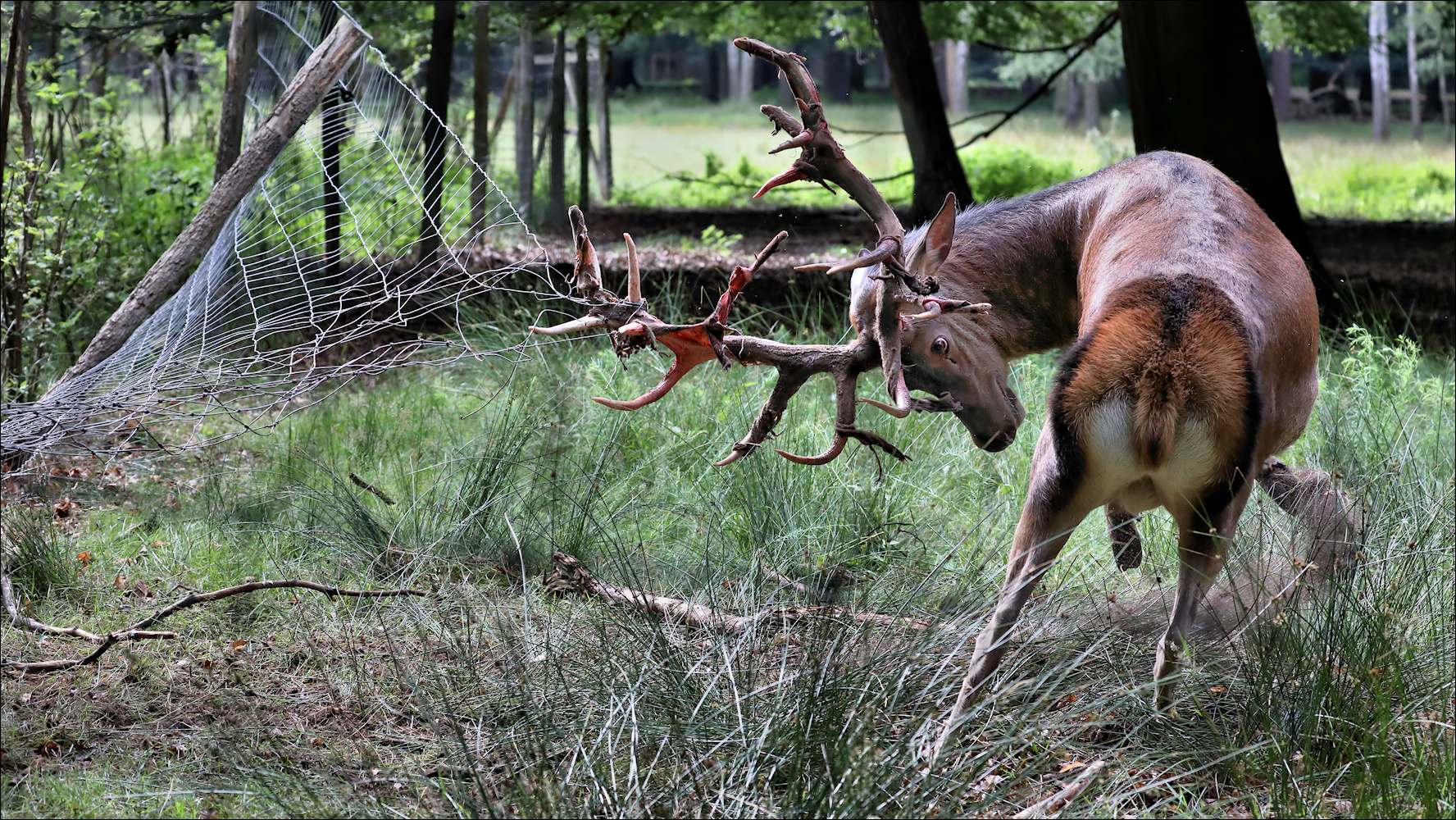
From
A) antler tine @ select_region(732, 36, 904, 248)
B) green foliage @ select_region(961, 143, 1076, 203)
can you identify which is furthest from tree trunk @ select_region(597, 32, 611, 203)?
antler tine @ select_region(732, 36, 904, 248)

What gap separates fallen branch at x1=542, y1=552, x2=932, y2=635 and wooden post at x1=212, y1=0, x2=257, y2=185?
3.44m

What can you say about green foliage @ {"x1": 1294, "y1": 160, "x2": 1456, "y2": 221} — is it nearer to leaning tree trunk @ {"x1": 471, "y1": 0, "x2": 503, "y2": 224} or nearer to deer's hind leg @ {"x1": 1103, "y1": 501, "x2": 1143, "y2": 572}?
leaning tree trunk @ {"x1": 471, "y1": 0, "x2": 503, "y2": 224}

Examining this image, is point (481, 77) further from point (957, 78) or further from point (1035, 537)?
point (957, 78)

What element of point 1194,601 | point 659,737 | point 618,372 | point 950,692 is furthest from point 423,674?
point 618,372

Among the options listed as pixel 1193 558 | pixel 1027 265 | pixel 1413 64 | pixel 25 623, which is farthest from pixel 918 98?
pixel 1413 64

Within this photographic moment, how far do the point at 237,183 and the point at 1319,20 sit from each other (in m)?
10.4

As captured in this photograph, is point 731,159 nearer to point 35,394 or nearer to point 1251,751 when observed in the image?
point 35,394

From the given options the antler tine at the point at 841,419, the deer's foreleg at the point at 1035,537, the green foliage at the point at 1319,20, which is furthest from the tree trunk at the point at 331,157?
the green foliage at the point at 1319,20

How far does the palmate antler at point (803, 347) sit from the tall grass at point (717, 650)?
1.94 ft

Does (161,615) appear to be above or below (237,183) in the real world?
below

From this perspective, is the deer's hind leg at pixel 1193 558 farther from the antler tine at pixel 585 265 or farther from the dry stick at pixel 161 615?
the dry stick at pixel 161 615

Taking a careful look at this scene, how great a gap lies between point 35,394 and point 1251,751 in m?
5.47

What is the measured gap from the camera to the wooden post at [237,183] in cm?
493

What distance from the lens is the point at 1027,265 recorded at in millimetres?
4078
